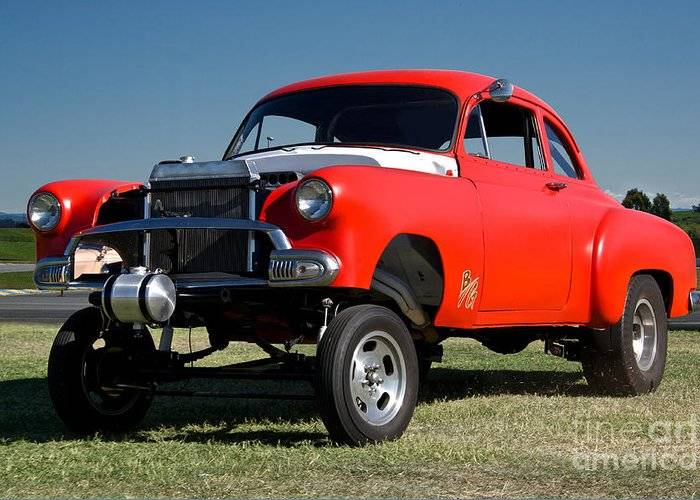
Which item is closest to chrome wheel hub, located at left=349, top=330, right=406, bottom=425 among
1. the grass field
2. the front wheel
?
the front wheel

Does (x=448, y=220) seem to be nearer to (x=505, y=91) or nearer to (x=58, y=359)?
(x=505, y=91)

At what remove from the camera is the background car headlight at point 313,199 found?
5.21 metres

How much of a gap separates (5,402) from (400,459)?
3602 mm

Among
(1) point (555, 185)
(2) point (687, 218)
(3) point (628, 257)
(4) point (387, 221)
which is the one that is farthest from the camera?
(2) point (687, 218)

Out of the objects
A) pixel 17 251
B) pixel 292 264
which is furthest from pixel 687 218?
pixel 292 264

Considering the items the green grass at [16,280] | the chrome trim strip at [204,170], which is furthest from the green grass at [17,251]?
the chrome trim strip at [204,170]

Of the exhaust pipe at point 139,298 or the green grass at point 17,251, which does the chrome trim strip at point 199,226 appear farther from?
the green grass at point 17,251

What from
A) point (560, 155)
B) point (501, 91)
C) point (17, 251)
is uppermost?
point (501, 91)

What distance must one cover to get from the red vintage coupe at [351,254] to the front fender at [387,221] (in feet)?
0.04

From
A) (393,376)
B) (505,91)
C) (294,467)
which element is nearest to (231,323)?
(393,376)

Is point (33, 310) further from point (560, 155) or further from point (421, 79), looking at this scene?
point (421, 79)

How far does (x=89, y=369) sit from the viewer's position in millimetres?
6168

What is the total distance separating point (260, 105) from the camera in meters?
7.51

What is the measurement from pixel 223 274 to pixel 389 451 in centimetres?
126
